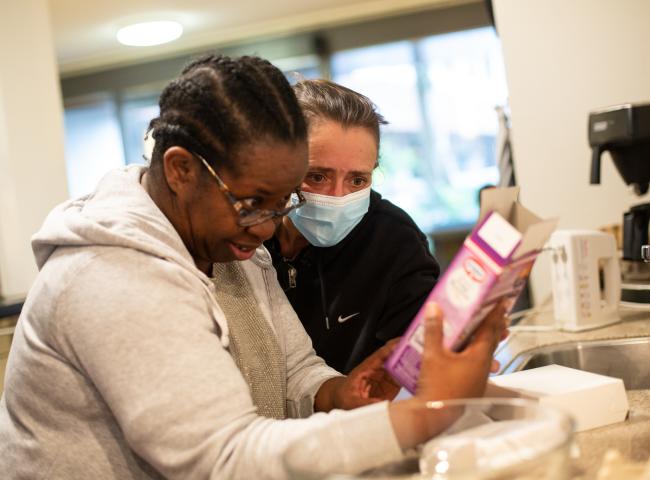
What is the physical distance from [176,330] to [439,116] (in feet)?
19.1

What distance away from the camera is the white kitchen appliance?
1.91 metres

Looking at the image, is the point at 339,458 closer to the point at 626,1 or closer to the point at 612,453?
the point at 612,453

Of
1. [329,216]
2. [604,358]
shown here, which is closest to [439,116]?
[604,358]

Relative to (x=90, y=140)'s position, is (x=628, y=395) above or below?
below

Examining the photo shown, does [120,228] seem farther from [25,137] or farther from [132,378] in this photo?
[25,137]

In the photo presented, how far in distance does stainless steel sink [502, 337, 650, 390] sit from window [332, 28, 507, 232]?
4674mm

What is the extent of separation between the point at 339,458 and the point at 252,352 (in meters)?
0.46

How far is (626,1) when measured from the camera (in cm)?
327

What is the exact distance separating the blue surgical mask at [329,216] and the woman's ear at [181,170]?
1.56 ft

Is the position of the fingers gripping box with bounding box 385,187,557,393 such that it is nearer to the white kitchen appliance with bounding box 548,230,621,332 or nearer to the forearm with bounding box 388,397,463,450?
the forearm with bounding box 388,397,463,450

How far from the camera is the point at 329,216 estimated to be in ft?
4.66

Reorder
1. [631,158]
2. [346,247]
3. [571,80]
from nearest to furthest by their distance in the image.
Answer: [346,247] → [631,158] → [571,80]

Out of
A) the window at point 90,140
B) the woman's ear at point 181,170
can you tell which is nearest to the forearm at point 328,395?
the woman's ear at point 181,170

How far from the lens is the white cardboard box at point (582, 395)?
3.42 ft
